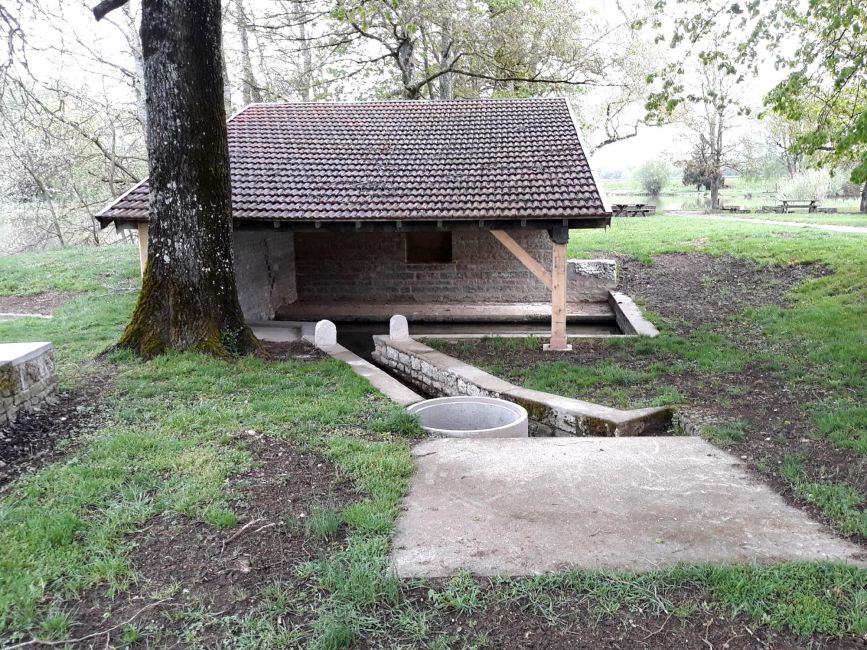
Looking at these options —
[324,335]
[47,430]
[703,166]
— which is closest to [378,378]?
[324,335]

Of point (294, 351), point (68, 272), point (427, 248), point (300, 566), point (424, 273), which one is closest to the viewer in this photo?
point (300, 566)

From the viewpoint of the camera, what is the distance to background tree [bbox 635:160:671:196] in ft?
149

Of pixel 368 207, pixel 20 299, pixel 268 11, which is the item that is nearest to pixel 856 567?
pixel 368 207

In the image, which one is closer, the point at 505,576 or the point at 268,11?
the point at 505,576

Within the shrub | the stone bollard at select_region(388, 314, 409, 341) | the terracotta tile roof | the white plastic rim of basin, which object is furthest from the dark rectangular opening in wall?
the shrub

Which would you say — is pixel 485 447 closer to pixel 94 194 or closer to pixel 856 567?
pixel 856 567

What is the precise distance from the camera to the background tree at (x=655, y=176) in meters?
45.4

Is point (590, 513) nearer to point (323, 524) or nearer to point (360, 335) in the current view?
point (323, 524)

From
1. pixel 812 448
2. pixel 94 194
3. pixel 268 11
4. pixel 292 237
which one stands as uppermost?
pixel 268 11

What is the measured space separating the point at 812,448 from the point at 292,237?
439 inches

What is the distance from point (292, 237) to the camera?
13898mm

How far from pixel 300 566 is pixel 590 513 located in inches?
67.9

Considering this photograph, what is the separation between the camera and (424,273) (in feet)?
45.4

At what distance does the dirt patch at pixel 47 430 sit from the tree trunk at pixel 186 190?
1.42m
